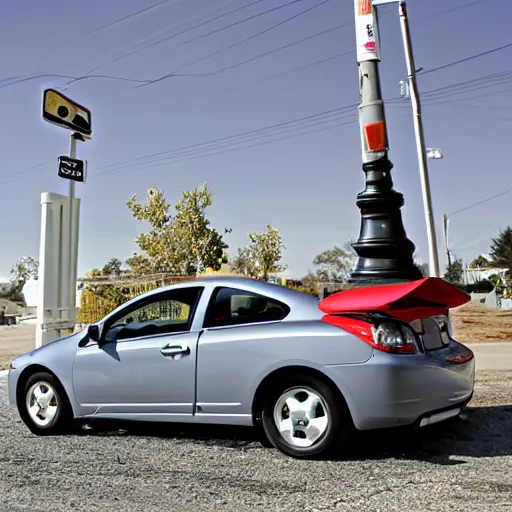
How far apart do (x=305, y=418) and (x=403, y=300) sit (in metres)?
1.18

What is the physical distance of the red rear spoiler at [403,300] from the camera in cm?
488

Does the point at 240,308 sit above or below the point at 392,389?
above

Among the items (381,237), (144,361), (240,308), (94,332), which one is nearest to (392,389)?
(240,308)

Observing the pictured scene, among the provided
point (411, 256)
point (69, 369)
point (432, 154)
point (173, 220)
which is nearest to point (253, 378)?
point (69, 369)

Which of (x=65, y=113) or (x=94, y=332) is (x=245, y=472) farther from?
(x=65, y=113)

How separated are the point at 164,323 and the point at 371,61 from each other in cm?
418

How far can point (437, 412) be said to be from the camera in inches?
196

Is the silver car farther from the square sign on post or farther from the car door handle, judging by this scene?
the square sign on post

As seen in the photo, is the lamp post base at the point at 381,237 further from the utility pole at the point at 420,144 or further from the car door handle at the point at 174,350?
the utility pole at the point at 420,144

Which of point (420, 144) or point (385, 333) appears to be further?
point (420, 144)

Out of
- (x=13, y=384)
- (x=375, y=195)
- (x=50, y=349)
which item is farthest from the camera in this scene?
(x=375, y=195)

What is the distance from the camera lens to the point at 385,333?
4844 mm

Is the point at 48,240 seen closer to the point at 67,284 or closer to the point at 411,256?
the point at 67,284

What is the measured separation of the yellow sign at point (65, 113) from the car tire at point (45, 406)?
5539 millimetres
